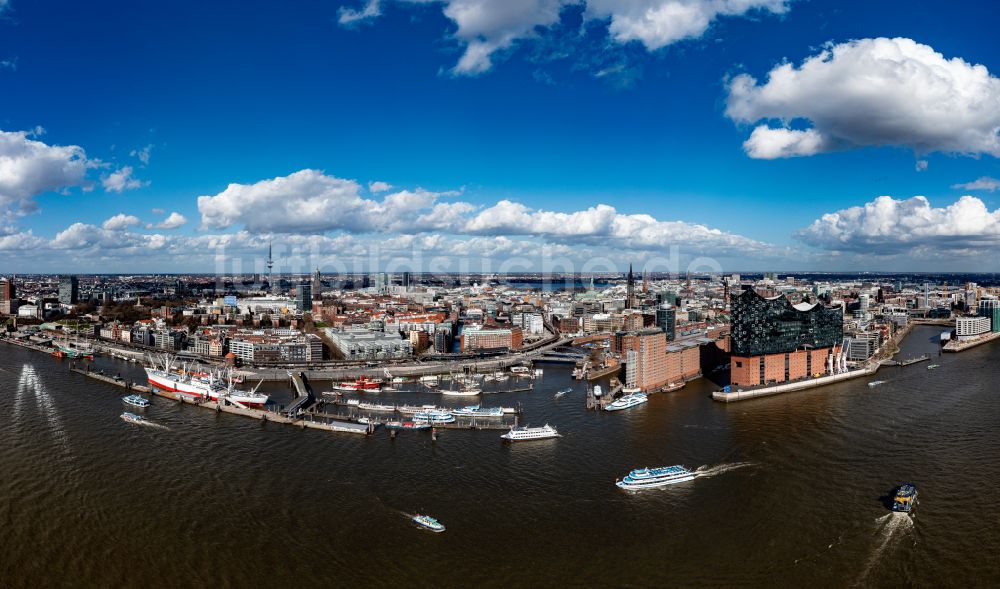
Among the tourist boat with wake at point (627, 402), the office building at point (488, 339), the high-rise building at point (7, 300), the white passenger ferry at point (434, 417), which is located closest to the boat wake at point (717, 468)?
the tourist boat with wake at point (627, 402)

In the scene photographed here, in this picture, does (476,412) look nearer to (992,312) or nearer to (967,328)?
(967,328)

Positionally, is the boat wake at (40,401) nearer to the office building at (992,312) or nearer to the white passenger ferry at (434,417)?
A: the white passenger ferry at (434,417)

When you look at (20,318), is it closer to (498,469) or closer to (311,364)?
(311,364)

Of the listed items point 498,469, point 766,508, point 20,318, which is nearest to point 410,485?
point 498,469

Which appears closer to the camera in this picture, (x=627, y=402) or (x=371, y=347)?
(x=627, y=402)

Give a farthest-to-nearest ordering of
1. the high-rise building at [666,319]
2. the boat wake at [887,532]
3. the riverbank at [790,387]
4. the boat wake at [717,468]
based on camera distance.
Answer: the high-rise building at [666,319] → the riverbank at [790,387] → the boat wake at [717,468] → the boat wake at [887,532]

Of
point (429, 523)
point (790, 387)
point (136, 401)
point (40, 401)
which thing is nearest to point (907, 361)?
point (790, 387)

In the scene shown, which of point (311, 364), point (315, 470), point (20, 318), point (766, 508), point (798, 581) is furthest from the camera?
point (20, 318)
